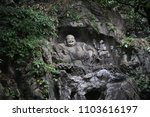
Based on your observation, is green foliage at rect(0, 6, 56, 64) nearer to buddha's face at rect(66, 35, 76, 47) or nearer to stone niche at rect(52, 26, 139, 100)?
buddha's face at rect(66, 35, 76, 47)

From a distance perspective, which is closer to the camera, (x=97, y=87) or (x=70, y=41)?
(x=97, y=87)

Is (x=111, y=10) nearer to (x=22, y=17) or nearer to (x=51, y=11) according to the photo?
(x=51, y=11)

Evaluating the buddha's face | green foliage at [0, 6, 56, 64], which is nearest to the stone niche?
the buddha's face

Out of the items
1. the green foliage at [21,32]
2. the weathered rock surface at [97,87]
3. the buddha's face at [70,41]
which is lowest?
the weathered rock surface at [97,87]

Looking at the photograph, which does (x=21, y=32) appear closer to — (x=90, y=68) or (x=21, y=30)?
(x=21, y=30)

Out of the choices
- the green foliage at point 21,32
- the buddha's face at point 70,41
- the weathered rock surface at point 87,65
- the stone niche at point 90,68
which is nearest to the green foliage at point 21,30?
the green foliage at point 21,32

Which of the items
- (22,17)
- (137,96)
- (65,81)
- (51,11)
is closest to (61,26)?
(51,11)

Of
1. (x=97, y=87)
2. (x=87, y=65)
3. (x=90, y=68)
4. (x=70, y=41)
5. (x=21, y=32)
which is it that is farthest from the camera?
(x=70, y=41)

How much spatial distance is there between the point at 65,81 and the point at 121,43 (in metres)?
3.49

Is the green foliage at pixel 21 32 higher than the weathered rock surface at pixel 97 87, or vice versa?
the green foliage at pixel 21 32

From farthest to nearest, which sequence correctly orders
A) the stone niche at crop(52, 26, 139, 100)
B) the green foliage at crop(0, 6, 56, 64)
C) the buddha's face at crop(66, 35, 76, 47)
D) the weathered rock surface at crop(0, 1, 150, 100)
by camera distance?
the buddha's face at crop(66, 35, 76, 47)
the stone niche at crop(52, 26, 139, 100)
the green foliage at crop(0, 6, 56, 64)
the weathered rock surface at crop(0, 1, 150, 100)

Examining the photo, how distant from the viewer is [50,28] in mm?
11562

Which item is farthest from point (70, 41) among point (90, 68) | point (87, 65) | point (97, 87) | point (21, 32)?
point (97, 87)

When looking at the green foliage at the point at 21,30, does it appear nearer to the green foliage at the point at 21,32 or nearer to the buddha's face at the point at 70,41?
the green foliage at the point at 21,32
